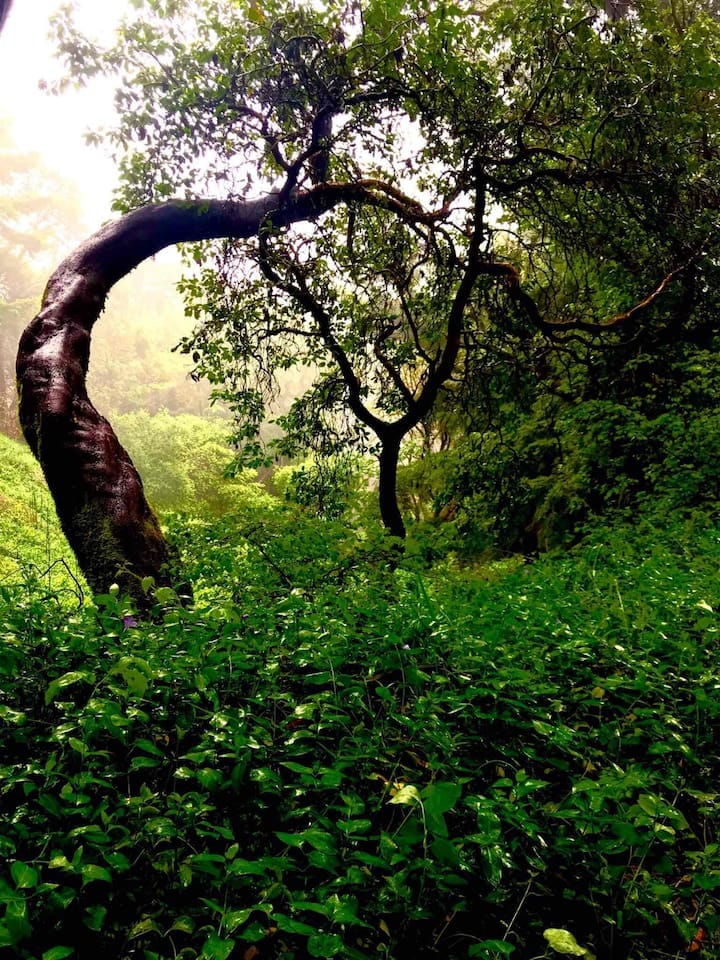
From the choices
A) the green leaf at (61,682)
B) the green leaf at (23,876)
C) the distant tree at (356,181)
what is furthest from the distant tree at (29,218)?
the green leaf at (23,876)

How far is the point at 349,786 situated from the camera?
4.82ft

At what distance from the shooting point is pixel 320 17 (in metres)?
4.81

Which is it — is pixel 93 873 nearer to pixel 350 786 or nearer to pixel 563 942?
pixel 350 786

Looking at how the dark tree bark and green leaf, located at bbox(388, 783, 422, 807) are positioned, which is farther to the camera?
the dark tree bark

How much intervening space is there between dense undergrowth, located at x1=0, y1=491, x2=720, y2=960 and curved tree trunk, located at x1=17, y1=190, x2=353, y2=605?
1.22 metres

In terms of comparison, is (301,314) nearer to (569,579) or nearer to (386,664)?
(569,579)

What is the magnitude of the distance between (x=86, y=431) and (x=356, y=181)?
423 centimetres

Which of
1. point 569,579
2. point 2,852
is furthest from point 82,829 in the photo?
point 569,579

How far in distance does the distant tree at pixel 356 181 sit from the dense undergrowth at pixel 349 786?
2117mm

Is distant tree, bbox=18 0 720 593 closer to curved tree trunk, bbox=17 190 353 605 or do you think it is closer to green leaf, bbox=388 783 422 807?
curved tree trunk, bbox=17 190 353 605

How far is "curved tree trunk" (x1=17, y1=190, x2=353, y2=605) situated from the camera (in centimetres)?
363

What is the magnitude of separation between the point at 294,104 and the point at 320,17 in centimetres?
69

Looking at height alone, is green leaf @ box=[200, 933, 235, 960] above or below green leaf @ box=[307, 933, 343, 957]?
above

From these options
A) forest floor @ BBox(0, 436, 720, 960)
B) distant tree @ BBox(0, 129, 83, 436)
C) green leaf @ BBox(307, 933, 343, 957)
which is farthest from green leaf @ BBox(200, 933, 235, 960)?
distant tree @ BBox(0, 129, 83, 436)
